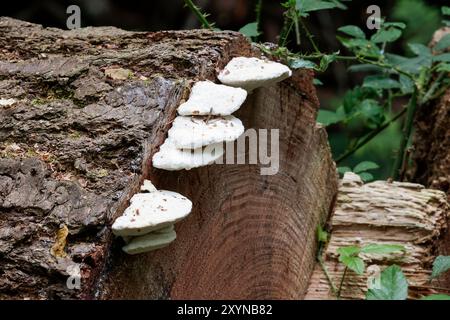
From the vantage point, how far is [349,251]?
1968mm

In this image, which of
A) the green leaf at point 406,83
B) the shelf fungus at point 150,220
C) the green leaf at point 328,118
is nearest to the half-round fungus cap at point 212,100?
the shelf fungus at point 150,220

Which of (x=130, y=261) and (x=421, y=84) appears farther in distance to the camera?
(x=421, y=84)

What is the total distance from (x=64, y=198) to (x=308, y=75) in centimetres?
94

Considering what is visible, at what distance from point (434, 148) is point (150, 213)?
1.61m

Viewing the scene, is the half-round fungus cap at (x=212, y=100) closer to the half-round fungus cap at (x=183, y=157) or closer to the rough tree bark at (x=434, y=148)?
the half-round fungus cap at (x=183, y=157)

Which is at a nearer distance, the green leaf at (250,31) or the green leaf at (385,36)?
the green leaf at (250,31)

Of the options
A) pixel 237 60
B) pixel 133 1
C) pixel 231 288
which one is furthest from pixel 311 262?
pixel 133 1

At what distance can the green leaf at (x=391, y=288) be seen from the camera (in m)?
A: 1.59

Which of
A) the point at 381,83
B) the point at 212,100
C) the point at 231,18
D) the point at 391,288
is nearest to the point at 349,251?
the point at 391,288

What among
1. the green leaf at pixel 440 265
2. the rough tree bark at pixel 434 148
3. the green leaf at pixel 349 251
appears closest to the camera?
the green leaf at pixel 440 265

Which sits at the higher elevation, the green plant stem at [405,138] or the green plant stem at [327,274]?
the green plant stem at [405,138]

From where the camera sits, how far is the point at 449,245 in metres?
2.26
